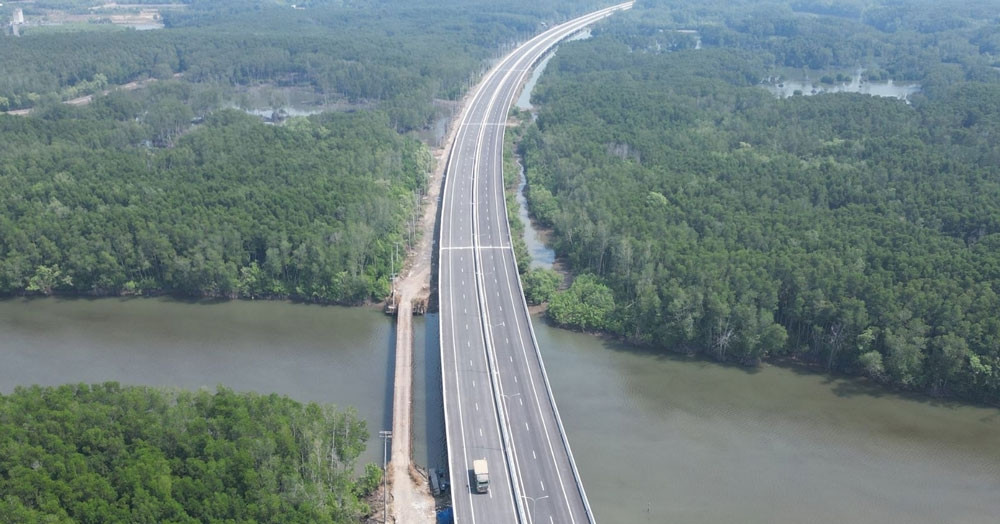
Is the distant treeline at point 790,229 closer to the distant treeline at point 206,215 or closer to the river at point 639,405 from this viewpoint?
the river at point 639,405

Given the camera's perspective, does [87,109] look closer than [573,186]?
No

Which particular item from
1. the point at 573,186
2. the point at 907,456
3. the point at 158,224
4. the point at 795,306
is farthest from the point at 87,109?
the point at 907,456

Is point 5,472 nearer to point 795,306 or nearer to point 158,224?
point 158,224

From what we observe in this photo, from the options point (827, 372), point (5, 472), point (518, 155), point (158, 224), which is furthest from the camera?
point (518, 155)

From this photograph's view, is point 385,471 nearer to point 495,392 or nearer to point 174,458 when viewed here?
point 495,392

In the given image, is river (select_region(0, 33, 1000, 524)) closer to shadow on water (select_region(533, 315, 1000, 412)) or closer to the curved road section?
shadow on water (select_region(533, 315, 1000, 412))

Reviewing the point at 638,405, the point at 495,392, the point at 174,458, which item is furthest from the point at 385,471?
the point at 638,405

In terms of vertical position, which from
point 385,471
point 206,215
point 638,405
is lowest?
point 385,471
